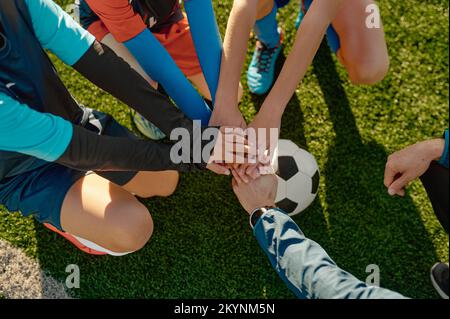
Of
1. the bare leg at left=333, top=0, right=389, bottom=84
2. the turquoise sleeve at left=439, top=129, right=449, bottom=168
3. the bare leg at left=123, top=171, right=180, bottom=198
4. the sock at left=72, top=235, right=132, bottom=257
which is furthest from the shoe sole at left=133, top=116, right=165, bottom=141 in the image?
the turquoise sleeve at left=439, top=129, right=449, bottom=168

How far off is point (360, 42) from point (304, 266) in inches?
Answer: 49.9

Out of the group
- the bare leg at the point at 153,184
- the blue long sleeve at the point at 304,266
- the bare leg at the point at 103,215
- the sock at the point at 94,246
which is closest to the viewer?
the blue long sleeve at the point at 304,266

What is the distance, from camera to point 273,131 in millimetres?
2189

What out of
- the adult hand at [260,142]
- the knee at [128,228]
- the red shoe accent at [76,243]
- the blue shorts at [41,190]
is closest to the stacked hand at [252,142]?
the adult hand at [260,142]

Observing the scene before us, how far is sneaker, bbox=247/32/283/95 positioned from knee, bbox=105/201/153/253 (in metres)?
0.99

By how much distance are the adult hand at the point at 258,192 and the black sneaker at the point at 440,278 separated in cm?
99

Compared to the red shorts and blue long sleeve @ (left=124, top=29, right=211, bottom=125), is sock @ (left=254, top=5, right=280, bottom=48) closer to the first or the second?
the red shorts

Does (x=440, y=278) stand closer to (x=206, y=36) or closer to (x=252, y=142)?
(x=252, y=142)

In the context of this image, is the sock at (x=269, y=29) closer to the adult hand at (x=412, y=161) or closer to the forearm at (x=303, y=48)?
the forearm at (x=303, y=48)

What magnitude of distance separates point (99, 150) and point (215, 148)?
0.46 m

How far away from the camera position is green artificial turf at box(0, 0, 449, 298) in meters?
2.46

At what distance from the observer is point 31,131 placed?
5.56ft

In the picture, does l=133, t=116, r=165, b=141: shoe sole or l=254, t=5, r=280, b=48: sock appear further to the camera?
l=133, t=116, r=165, b=141: shoe sole

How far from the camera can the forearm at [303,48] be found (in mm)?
2100
